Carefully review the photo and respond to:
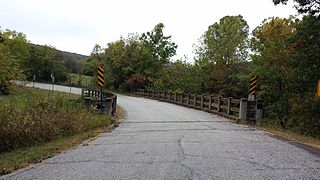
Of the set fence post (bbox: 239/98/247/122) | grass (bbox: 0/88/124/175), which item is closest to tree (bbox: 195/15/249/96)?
fence post (bbox: 239/98/247/122)

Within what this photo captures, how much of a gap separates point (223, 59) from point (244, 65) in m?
2.65

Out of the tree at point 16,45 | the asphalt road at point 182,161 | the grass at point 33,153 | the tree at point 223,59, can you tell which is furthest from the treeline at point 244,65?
the tree at point 16,45

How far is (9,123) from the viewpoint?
984cm

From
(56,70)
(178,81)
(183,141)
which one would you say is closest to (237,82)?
(178,81)

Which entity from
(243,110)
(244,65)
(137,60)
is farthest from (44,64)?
(243,110)

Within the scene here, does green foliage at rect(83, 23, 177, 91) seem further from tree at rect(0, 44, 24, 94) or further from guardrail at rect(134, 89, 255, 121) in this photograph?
tree at rect(0, 44, 24, 94)

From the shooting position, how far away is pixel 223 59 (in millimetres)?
44000

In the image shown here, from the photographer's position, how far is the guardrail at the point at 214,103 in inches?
698

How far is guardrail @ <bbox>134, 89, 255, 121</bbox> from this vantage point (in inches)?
698

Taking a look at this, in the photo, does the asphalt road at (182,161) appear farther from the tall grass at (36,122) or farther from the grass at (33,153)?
the tall grass at (36,122)

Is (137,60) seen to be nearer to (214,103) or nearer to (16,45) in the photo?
(16,45)

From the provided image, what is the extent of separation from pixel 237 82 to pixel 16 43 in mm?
56119

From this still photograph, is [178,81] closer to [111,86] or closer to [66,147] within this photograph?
[111,86]

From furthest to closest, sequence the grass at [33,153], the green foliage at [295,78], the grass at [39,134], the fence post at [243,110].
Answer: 1. the green foliage at [295,78]
2. the fence post at [243,110]
3. the grass at [39,134]
4. the grass at [33,153]
